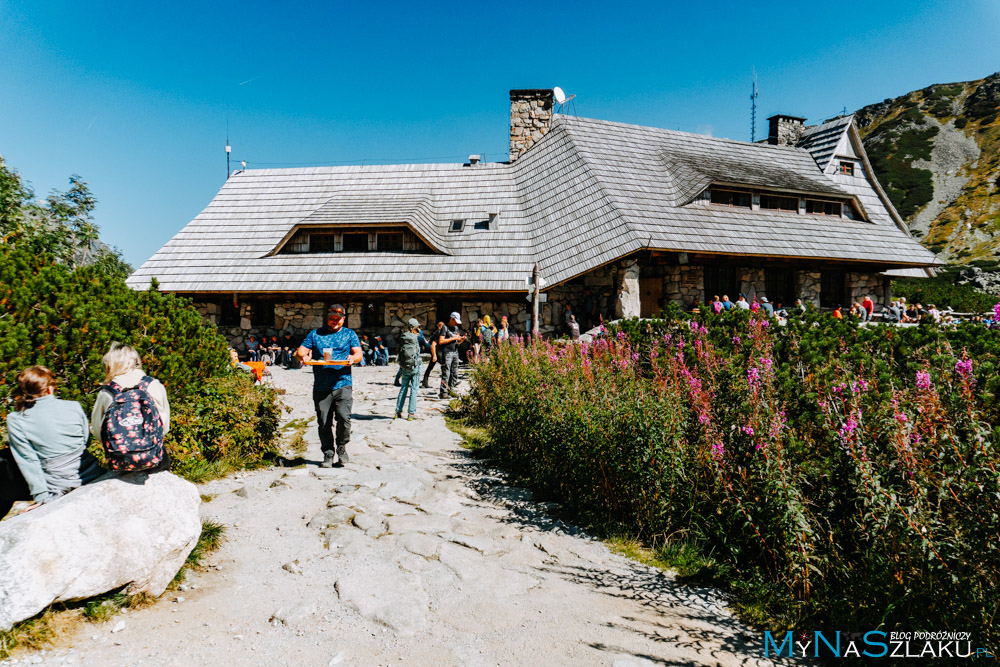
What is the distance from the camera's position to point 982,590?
3.12m

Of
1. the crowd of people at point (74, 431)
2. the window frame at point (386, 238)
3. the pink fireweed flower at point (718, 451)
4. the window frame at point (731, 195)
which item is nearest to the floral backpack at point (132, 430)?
the crowd of people at point (74, 431)

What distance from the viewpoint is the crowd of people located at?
12.6 ft

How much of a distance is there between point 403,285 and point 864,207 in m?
18.6

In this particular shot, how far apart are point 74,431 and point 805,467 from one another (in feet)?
17.3

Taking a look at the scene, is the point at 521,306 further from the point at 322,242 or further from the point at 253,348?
the point at 253,348

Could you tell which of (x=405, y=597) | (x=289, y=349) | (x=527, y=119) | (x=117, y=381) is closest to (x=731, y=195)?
(x=527, y=119)

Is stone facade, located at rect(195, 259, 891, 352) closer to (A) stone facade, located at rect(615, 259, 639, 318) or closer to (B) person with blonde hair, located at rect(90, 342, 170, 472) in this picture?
(A) stone facade, located at rect(615, 259, 639, 318)

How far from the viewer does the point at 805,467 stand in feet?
13.7

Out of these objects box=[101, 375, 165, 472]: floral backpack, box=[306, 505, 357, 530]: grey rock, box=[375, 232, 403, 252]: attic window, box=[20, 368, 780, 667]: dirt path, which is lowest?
box=[20, 368, 780, 667]: dirt path

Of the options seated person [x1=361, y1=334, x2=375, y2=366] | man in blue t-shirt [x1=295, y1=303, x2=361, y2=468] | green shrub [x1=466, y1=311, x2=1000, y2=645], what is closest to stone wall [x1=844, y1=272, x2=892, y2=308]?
green shrub [x1=466, y1=311, x2=1000, y2=645]

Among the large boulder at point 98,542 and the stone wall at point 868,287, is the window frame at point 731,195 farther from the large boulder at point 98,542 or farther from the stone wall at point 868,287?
the large boulder at point 98,542

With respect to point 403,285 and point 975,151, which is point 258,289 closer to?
point 403,285

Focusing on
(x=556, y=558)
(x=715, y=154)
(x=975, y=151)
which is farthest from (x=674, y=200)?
(x=975, y=151)

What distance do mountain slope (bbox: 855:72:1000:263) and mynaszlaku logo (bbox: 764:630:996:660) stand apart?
5594cm
